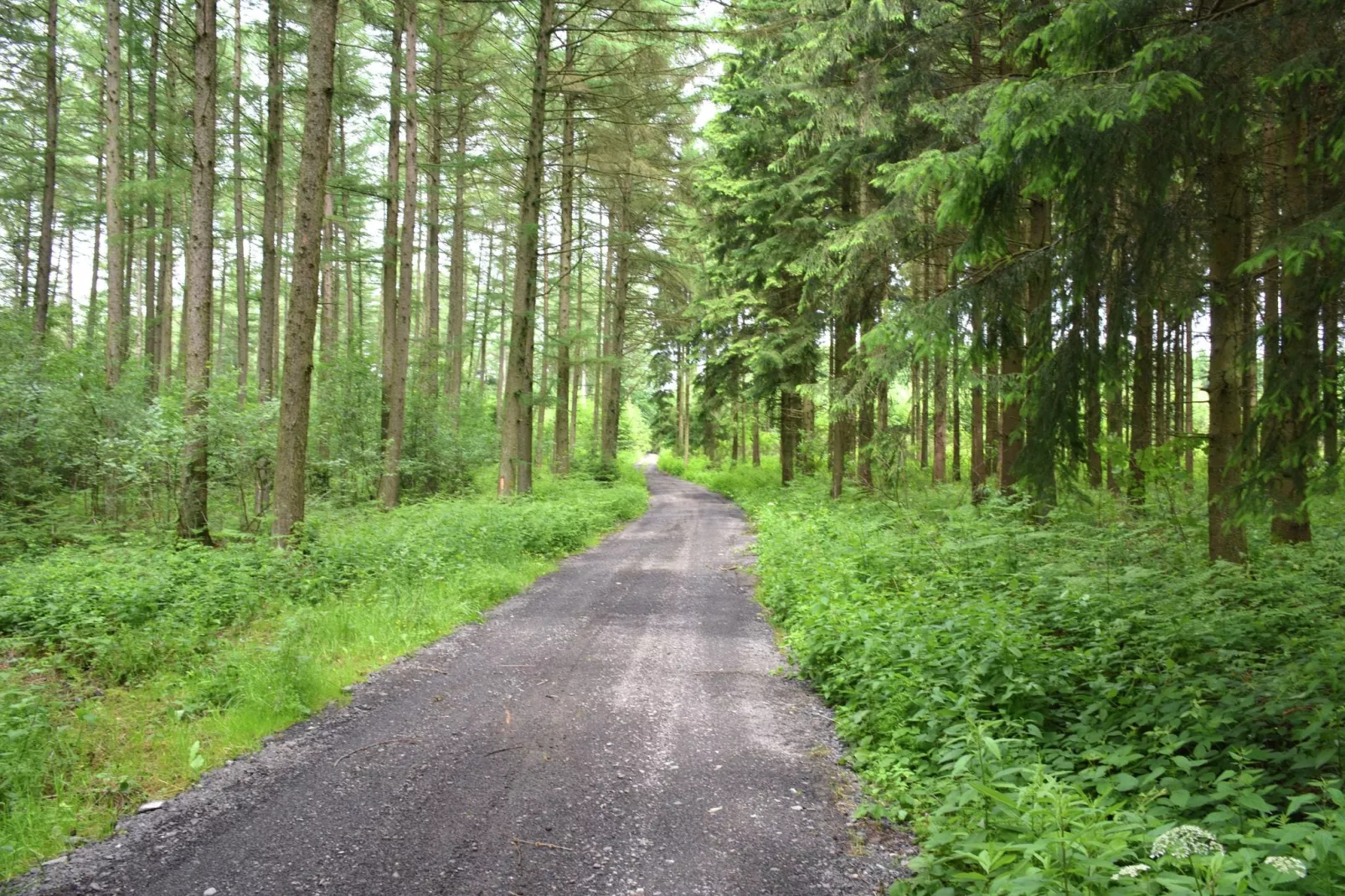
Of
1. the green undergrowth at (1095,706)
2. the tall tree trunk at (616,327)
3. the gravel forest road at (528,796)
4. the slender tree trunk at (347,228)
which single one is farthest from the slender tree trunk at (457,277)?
the green undergrowth at (1095,706)

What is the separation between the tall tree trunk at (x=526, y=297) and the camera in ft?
48.8

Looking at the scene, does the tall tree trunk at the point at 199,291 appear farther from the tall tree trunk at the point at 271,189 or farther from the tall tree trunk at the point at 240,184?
the tall tree trunk at the point at 240,184

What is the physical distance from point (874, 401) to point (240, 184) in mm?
19676

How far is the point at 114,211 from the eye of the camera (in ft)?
47.9

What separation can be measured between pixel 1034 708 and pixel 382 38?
62.1 ft

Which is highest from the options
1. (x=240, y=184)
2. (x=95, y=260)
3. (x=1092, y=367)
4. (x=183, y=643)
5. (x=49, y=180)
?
(x=240, y=184)

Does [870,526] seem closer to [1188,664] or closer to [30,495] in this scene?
[1188,664]

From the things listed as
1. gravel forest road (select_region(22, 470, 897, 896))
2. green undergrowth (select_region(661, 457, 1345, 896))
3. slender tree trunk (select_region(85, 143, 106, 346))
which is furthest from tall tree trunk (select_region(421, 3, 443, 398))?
green undergrowth (select_region(661, 457, 1345, 896))

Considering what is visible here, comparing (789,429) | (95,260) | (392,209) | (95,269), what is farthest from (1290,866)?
(95,269)

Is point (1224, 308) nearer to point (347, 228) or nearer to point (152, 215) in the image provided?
point (152, 215)

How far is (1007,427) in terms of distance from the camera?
34.2 feet

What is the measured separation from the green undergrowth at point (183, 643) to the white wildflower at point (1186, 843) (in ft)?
15.6

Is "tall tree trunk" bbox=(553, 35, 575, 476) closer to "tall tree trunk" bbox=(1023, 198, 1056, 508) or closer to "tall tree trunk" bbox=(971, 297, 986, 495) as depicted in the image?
"tall tree trunk" bbox=(971, 297, 986, 495)

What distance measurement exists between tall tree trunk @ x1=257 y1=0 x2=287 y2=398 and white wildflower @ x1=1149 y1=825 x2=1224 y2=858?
15.2 m
